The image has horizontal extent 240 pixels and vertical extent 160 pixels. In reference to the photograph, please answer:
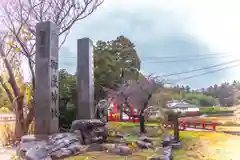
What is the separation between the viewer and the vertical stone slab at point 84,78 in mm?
4910

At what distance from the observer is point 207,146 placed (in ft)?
12.1

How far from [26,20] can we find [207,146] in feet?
14.3

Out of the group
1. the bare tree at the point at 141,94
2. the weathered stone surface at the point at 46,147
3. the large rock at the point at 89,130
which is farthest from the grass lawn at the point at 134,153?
the large rock at the point at 89,130

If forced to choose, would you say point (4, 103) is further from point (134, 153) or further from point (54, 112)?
point (134, 153)

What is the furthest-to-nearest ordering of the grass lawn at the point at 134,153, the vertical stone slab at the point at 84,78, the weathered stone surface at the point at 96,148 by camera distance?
the vertical stone slab at the point at 84,78 → the weathered stone surface at the point at 96,148 → the grass lawn at the point at 134,153

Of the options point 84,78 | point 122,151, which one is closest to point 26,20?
point 84,78

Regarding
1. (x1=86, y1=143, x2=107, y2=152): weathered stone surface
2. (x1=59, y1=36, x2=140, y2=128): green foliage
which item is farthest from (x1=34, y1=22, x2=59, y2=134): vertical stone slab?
(x1=59, y1=36, x2=140, y2=128): green foliage

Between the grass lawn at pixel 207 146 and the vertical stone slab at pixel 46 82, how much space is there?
184 cm

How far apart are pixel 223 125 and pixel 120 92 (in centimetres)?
320

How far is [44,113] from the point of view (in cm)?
359

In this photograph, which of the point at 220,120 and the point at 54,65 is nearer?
the point at 54,65

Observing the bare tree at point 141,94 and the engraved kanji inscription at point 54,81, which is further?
the bare tree at point 141,94

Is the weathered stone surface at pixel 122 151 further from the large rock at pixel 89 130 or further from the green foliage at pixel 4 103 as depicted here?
the green foliage at pixel 4 103

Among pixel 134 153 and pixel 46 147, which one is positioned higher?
pixel 46 147
